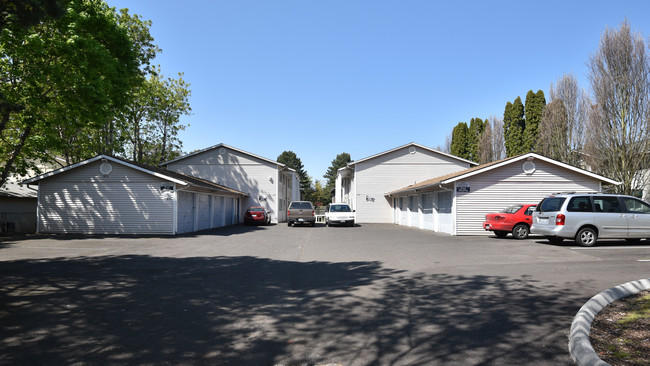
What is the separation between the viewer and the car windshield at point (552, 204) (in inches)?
518

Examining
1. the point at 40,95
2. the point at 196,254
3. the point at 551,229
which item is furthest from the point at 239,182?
the point at 551,229

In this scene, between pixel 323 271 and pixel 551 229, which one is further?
pixel 551 229

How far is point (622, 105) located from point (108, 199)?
29.9 metres

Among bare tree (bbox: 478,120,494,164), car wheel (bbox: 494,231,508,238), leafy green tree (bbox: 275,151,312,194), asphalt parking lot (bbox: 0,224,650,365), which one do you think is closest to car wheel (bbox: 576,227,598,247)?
asphalt parking lot (bbox: 0,224,650,365)

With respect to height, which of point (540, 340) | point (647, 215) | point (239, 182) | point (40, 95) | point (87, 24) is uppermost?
point (87, 24)

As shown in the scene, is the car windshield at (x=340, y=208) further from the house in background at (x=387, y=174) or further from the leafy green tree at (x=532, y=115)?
the leafy green tree at (x=532, y=115)

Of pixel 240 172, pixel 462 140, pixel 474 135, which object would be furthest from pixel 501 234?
pixel 462 140

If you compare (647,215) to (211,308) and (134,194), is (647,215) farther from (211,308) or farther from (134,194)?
(134,194)

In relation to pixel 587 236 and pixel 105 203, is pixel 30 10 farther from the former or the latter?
pixel 105 203

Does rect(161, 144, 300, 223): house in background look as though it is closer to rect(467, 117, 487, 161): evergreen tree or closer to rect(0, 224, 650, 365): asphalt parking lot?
rect(0, 224, 650, 365): asphalt parking lot

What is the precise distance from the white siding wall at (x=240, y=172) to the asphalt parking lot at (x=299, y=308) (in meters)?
23.2

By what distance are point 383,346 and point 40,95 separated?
20773 mm

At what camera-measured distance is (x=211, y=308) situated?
18.8 feet

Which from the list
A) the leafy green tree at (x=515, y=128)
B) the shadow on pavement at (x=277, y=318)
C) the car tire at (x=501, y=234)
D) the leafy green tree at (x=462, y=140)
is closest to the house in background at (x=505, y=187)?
the car tire at (x=501, y=234)
